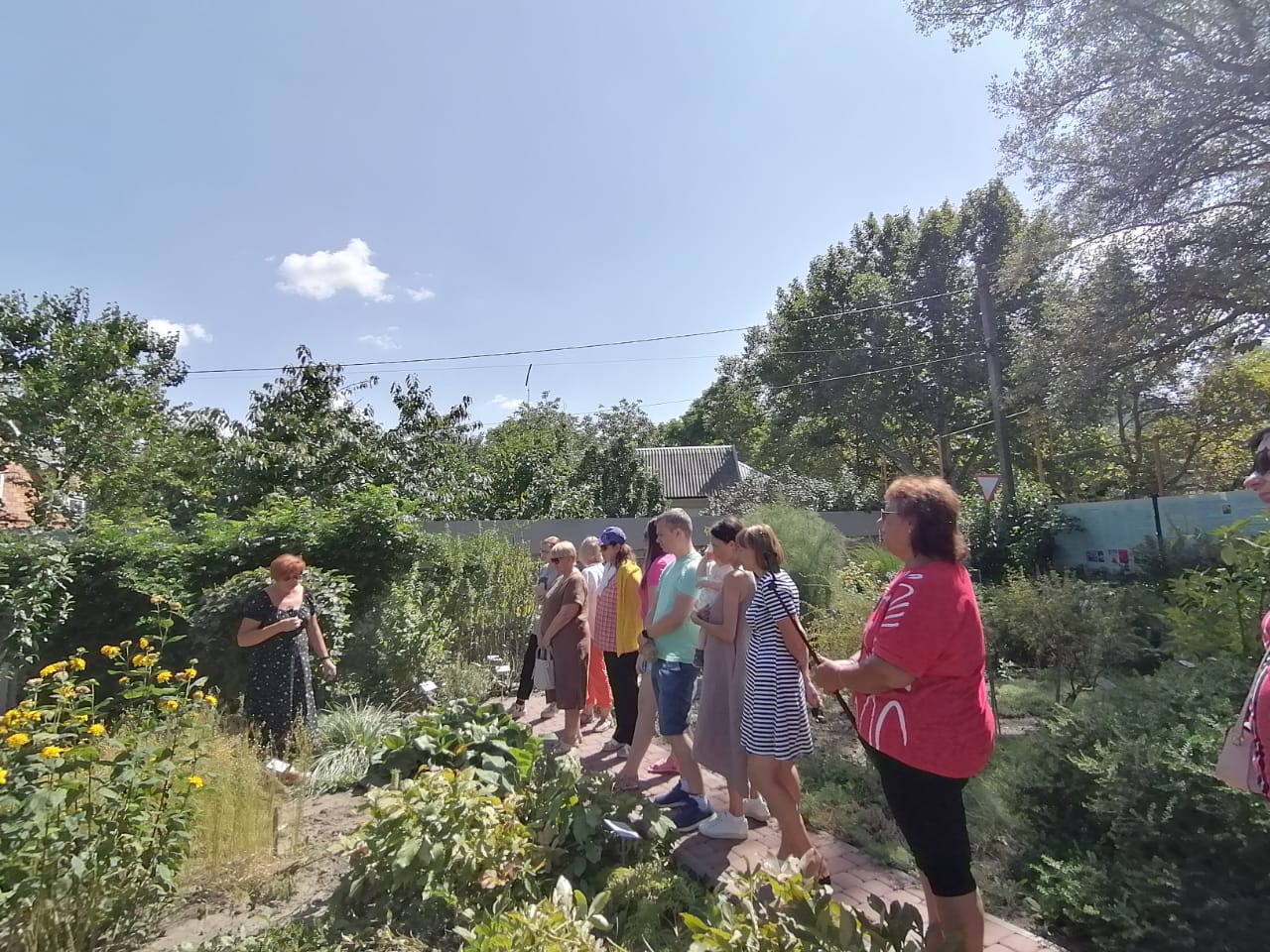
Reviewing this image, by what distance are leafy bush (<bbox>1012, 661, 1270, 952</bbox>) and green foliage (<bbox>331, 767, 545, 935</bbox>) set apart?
→ 76.4 inches

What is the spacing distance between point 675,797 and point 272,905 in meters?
1.92

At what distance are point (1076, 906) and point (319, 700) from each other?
4972mm

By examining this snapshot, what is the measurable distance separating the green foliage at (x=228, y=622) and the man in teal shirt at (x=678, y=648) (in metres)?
3.17

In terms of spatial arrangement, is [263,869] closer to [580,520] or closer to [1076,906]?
[1076,906]

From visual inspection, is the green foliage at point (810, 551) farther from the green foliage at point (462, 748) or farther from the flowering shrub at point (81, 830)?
the flowering shrub at point (81, 830)

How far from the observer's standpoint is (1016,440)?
84.0 feet

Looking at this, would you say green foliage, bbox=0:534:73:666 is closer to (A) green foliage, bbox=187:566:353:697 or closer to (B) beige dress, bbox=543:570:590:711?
(A) green foliage, bbox=187:566:353:697

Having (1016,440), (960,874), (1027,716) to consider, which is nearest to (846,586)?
(1027,716)

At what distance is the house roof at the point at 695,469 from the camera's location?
36844mm

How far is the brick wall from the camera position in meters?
10.7

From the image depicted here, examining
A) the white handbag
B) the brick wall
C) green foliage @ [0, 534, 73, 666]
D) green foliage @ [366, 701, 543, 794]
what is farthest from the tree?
the white handbag

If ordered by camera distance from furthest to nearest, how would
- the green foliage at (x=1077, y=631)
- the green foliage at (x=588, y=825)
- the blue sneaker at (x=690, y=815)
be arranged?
the green foliage at (x=1077, y=631)
the blue sneaker at (x=690, y=815)
the green foliage at (x=588, y=825)

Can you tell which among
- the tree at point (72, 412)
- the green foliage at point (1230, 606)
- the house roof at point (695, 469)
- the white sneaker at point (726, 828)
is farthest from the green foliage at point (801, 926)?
the house roof at point (695, 469)

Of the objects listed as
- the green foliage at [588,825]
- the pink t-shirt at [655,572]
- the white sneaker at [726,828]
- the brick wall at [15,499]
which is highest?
the brick wall at [15,499]
